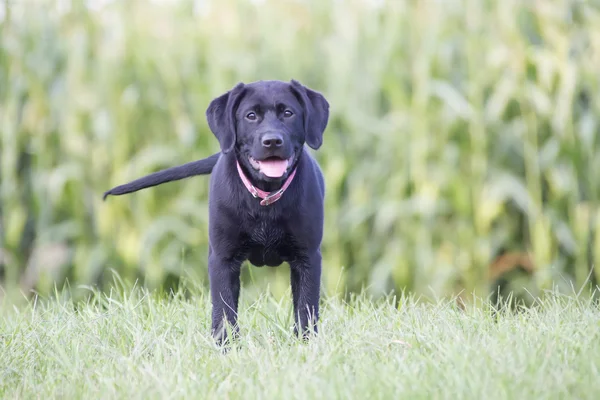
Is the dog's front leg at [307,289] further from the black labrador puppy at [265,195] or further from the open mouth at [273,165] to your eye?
the open mouth at [273,165]

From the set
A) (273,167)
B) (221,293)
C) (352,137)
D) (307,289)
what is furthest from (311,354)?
(352,137)

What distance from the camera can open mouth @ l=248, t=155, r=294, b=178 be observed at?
107 inches

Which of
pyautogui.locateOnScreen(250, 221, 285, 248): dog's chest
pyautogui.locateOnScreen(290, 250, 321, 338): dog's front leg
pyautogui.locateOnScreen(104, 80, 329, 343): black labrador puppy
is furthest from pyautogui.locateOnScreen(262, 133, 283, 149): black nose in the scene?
pyautogui.locateOnScreen(290, 250, 321, 338): dog's front leg

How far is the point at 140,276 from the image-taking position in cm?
511

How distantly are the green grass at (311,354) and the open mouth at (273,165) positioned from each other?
519 mm

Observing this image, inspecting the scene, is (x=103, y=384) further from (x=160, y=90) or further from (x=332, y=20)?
(x=332, y=20)

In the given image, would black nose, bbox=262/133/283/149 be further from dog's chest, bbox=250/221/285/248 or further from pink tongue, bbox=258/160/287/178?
dog's chest, bbox=250/221/285/248

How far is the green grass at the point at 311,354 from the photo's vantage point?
2172 mm

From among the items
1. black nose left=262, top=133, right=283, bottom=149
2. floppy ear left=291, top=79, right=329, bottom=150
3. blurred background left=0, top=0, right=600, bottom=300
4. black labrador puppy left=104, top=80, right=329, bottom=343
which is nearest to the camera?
black nose left=262, top=133, right=283, bottom=149

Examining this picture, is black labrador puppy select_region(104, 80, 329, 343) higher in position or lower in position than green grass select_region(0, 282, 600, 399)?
higher

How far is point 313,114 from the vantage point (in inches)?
115

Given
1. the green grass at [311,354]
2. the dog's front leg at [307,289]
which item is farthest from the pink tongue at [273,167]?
the green grass at [311,354]

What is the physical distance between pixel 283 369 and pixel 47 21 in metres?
4.08

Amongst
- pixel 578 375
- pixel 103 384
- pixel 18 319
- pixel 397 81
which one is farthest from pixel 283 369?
pixel 397 81
